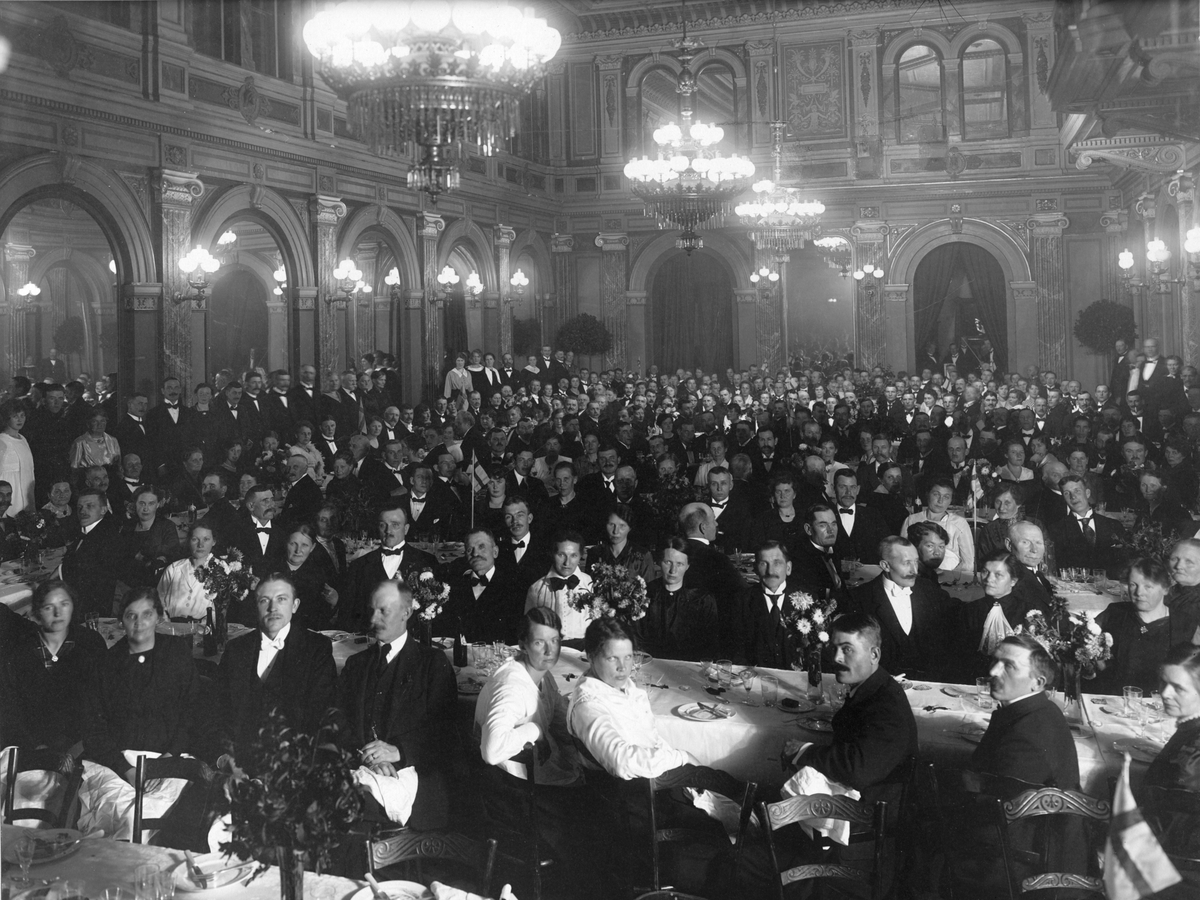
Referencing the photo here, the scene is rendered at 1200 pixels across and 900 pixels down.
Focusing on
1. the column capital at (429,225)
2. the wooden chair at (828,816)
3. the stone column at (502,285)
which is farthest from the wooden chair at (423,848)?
the stone column at (502,285)

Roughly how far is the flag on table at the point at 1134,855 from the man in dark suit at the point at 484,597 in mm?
4898

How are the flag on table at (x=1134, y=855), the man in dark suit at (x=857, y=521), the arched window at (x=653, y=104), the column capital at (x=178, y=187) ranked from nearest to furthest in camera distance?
the flag on table at (x=1134, y=855)
the man in dark suit at (x=857, y=521)
the column capital at (x=178, y=187)
the arched window at (x=653, y=104)

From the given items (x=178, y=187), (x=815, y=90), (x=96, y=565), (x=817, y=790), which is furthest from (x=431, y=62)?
(x=815, y=90)

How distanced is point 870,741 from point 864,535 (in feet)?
12.9

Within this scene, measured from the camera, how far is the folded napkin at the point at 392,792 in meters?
4.36

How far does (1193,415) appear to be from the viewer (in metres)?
10.1

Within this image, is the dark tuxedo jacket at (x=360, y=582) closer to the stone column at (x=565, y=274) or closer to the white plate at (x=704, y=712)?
the white plate at (x=704, y=712)

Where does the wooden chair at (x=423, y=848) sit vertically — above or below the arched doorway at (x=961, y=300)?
below

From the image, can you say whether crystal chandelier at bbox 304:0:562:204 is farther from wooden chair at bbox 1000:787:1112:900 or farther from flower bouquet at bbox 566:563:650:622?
wooden chair at bbox 1000:787:1112:900

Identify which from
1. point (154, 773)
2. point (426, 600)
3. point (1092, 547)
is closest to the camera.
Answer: point (154, 773)

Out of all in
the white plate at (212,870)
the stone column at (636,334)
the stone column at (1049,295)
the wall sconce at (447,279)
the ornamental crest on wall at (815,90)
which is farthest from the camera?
the stone column at (636,334)

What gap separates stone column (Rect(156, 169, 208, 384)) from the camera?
512 inches

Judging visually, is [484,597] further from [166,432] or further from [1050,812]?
[166,432]

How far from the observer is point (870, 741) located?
412 centimetres
